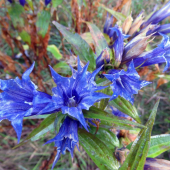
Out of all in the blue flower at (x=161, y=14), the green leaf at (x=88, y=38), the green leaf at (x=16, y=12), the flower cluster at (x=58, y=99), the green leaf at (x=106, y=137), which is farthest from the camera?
the green leaf at (x=16, y=12)

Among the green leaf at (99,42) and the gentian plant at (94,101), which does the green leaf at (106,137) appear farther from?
the green leaf at (99,42)

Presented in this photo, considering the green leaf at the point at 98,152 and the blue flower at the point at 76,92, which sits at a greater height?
the blue flower at the point at 76,92

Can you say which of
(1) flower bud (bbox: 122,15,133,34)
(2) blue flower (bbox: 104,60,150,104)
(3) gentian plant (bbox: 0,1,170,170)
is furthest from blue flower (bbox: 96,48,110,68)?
(1) flower bud (bbox: 122,15,133,34)

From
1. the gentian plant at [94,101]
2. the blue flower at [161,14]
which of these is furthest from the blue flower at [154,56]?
the blue flower at [161,14]

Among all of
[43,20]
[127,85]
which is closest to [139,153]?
[127,85]

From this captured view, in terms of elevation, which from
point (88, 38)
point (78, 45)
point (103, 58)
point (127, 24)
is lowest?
point (103, 58)

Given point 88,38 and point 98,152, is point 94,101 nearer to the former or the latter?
point 98,152
